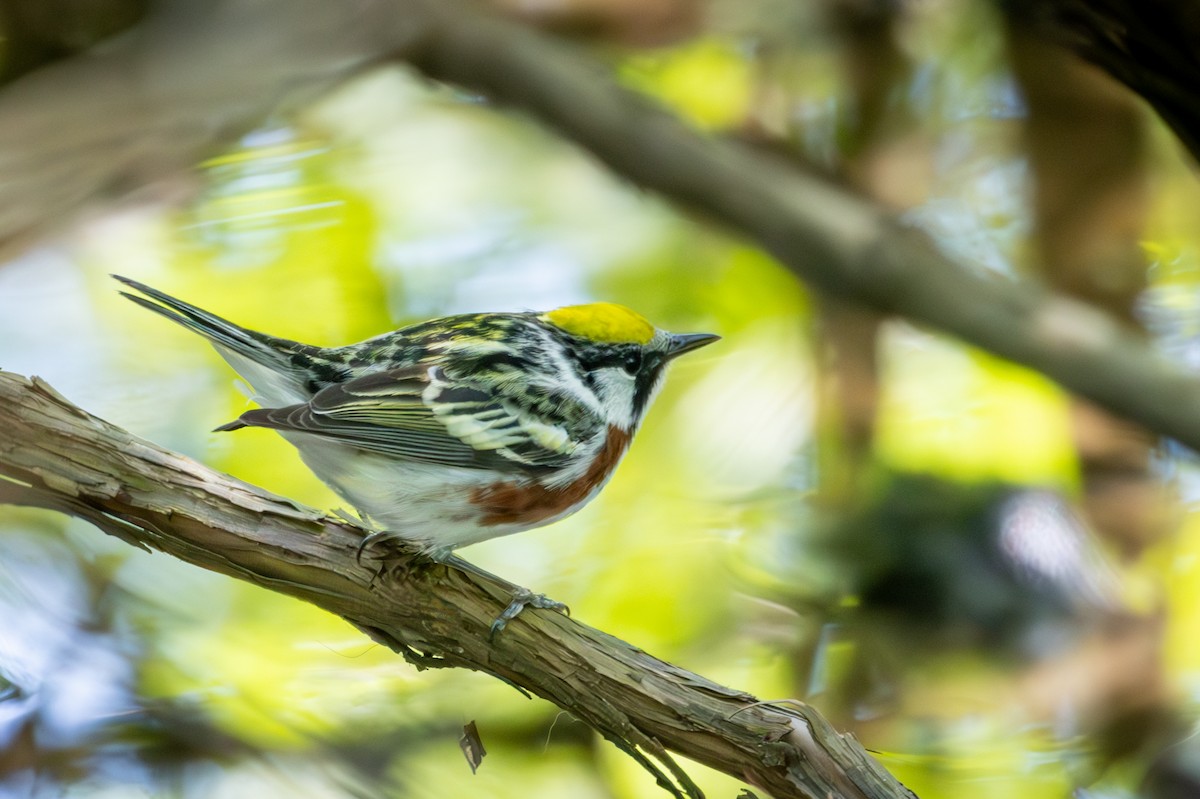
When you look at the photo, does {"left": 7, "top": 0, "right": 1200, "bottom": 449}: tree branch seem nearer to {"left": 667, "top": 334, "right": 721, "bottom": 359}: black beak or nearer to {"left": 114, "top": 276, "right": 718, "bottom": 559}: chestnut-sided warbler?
{"left": 114, "top": 276, "right": 718, "bottom": 559}: chestnut-sided warbler

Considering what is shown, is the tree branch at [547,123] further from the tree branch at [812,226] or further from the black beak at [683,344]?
the black beak at [683,344]

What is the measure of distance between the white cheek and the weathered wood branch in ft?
0.74

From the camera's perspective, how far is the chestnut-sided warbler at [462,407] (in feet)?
2.69

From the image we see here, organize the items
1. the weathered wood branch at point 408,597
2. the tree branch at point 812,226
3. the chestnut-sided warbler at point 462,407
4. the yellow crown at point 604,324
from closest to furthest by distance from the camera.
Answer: the weathered wood branch at point 408,597 → the chestnut-sided warbler at point 462,407 → the yellow crown at point 604,324 → the tree branch at point 812,226

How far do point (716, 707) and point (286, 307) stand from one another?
80cm

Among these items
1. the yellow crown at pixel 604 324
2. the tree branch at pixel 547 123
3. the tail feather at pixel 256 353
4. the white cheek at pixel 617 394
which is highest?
the tree branch at pixel 547 123

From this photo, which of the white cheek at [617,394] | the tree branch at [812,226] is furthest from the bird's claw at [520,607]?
the tree branch at [812,226]

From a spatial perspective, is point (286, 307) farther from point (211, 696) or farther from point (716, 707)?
point (716, 707)

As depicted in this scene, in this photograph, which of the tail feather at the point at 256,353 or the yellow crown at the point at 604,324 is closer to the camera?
the tail feather at the point at 256,353

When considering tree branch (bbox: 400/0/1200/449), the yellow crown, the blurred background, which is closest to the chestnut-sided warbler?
the yellow crown

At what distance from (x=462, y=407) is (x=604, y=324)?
6.8 inches

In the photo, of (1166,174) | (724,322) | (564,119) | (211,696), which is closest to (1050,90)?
(1166,174)

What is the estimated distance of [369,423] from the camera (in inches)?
32.3

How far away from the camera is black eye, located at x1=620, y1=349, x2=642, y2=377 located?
976 millimetres
